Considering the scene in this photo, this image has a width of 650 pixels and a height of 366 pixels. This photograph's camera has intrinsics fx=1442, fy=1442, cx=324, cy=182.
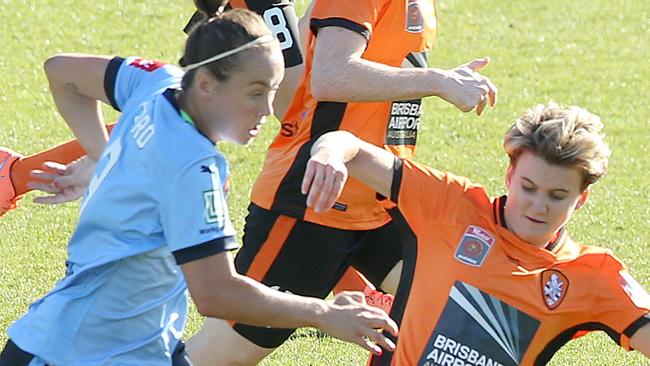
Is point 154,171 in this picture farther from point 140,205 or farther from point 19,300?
point 19,300

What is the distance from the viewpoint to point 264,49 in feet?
13.0

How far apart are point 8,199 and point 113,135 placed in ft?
7.25

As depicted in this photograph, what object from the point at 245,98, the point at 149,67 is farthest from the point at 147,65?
the point at 245,98

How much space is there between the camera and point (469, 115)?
10.5 metres

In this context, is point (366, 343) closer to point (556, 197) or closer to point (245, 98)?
point (245, 98)

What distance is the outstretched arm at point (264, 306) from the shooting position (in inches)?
151

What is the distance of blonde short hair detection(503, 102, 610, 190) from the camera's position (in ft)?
14.9

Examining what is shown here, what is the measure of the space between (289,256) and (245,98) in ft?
5.19

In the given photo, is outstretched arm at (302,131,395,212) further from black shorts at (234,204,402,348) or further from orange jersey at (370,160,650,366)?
black shorts at (234,204,402,348)


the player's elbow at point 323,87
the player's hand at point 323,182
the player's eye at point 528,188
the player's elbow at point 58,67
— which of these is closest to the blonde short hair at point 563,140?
the player's eye at point 528,188

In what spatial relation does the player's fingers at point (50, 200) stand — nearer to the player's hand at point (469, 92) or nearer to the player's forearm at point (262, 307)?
the player's forearm at point (262, 307)

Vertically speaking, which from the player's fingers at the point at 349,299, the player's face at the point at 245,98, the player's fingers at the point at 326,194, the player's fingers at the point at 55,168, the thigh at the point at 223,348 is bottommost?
the thigh at the point at 223,348

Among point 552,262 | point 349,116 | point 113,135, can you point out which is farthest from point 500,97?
point 113,135

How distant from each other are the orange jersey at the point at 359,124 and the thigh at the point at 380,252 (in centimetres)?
6
